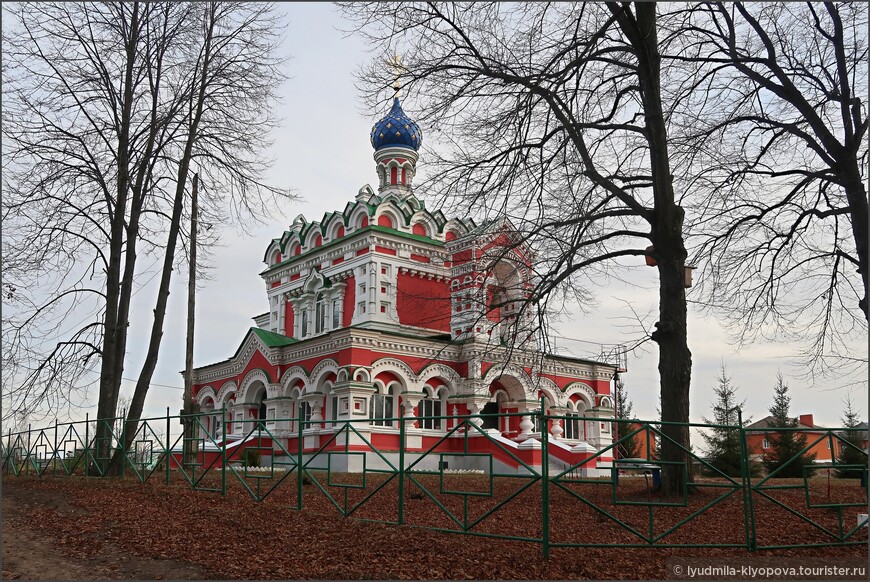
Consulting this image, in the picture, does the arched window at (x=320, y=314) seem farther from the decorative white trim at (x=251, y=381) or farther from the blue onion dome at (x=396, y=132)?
the blue onion dome at (x=396, y=132)

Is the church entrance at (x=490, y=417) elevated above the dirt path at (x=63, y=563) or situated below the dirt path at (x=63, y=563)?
above

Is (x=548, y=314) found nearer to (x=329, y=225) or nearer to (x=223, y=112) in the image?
(x=223, y=112)

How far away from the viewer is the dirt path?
7.44 m

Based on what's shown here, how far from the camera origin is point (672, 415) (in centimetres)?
1175

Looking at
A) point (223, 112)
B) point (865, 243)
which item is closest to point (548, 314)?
point (865, 243)

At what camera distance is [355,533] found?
8672 mm

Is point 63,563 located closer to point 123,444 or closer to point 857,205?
point 123,444

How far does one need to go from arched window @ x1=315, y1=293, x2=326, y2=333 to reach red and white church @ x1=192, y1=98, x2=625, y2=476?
0.05 metres

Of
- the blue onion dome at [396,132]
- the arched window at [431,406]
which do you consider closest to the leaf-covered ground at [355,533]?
the arched window at [431,406]

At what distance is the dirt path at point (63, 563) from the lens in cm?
744

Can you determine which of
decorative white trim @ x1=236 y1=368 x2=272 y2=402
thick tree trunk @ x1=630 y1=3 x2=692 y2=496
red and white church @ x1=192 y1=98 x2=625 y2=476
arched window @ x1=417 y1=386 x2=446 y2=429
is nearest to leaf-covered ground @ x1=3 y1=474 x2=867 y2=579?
thick tree trunk @ x1=630 y1=3 x2=692 y2=496

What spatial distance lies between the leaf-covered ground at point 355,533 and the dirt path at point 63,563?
2cm

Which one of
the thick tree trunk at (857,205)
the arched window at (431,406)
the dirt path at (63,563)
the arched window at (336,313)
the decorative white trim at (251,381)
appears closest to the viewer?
the dirt path at (63,563)

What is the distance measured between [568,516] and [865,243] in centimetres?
657
